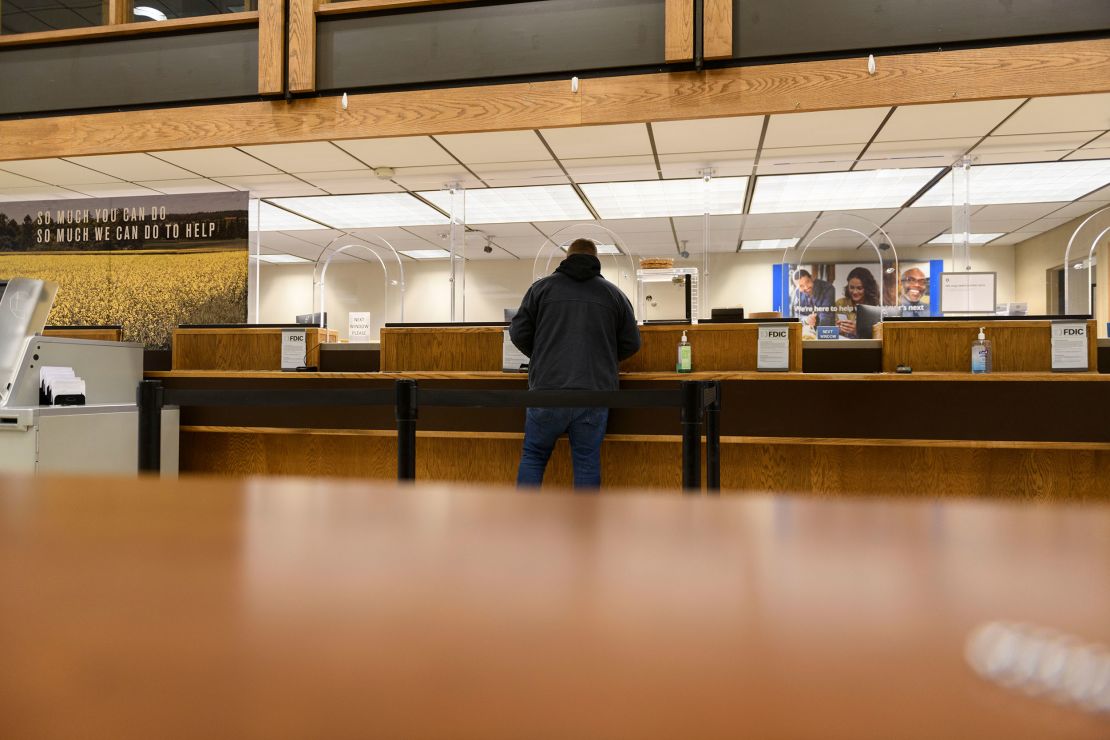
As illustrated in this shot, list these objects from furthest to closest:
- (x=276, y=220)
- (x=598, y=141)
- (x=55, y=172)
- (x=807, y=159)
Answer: (x=276, y=220)
(x=55, y=172)
(x=807, y=159)
(x=598, y=141)

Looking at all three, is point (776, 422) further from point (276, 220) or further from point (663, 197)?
point (276, 220)

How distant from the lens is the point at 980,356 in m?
3.54

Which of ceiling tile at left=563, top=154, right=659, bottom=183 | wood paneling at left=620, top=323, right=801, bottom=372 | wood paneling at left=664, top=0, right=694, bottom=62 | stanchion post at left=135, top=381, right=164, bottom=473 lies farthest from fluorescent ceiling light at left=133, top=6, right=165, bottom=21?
wood paneling at left=620, top=323, right=801, bottom=372

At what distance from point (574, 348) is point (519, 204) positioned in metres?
4.70

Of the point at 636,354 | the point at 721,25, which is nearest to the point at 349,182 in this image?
the point at 721,25

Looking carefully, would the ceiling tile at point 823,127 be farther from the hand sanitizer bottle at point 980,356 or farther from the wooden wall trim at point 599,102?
the hand sanitizer bottle at point 980,356

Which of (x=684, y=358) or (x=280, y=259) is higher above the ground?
(x=280, y=259)

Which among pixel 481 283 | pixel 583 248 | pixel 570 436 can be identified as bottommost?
pixel 570 436

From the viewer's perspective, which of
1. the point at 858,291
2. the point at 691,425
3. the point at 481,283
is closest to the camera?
the point at 691,425

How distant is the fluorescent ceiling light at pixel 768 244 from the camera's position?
1028 cm

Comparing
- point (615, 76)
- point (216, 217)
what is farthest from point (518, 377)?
point (216, 217)

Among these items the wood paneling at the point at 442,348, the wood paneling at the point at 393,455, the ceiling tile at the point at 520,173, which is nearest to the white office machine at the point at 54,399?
the wood paneling at the point at 393,455

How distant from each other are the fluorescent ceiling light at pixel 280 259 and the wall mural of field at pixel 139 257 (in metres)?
4.93

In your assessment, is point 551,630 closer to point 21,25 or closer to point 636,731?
point 636,731
